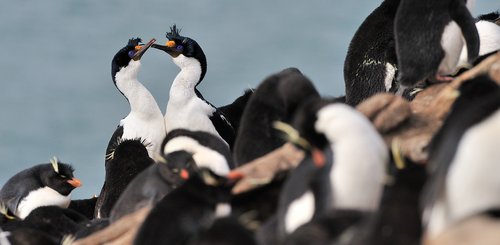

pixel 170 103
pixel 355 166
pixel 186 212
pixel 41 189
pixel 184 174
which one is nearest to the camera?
pixel 355 166

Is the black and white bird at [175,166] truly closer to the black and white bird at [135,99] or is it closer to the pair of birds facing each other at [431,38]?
the pair of birds facing each other at [431,38]

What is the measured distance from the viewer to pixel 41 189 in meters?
12.0

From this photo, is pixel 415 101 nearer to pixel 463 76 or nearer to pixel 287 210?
pixel 463 76

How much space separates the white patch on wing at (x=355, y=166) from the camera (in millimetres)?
5902

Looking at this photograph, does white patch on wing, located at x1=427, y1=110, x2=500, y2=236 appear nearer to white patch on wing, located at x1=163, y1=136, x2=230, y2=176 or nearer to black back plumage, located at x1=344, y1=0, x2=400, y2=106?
white patch on wing, located at x1=163, y1=136, x2=230, y2=176

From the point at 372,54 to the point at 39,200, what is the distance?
381 centimetres

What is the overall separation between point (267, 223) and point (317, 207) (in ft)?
2.11

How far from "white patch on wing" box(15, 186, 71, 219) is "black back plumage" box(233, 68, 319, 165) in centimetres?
375

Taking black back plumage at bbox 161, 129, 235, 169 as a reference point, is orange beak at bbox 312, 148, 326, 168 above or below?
below

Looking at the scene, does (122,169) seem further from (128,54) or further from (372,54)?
(128,54)

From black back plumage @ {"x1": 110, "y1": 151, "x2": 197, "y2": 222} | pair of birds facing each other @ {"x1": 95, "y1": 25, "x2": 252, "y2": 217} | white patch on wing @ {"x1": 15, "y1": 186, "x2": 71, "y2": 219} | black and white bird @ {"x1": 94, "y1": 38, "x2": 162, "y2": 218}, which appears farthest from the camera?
black and white bird @ {"x1": 94, "y1": 38, "x2": 162, "y2": 218}

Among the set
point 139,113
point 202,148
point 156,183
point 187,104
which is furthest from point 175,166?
point 139,113

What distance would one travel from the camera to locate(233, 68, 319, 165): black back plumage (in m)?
7.97

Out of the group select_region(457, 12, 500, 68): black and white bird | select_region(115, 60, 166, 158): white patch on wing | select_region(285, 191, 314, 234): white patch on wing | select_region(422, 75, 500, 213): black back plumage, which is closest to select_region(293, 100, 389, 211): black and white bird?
select_region(285, 191, 314, 234): white patch on wing
